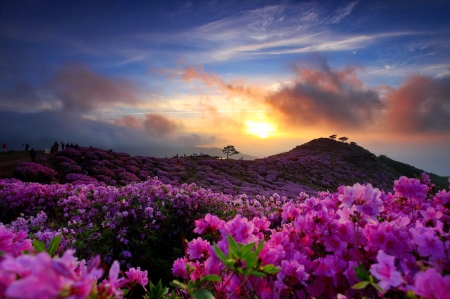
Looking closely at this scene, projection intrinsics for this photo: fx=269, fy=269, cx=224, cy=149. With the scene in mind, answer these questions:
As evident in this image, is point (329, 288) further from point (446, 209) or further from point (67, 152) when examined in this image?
point (67, 152)

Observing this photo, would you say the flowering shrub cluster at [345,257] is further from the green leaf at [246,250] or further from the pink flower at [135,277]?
the pink flower at [135,277]

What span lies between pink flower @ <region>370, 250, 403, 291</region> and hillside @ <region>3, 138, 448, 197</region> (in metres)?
16.6

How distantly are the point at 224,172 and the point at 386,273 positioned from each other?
23979mm

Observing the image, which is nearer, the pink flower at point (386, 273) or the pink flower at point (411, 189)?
the pink flower at point (386, 273)

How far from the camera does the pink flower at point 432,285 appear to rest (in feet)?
3.72

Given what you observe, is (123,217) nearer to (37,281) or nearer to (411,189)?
(411,189)

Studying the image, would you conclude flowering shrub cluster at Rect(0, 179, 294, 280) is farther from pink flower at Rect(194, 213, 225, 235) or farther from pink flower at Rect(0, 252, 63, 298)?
pink flower at Rect(0, 252, 63, 298)

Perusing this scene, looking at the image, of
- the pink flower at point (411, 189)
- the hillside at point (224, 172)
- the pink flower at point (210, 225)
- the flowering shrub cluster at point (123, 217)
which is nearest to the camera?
the pink flower at point (210, 225)

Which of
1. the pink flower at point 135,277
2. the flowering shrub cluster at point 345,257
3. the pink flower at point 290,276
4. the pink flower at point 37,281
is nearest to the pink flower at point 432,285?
the flowering shrub cluster at point 345,257

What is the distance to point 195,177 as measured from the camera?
71.6 feet

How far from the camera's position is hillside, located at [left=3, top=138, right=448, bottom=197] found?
64.0 feet

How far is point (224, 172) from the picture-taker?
2525 cm

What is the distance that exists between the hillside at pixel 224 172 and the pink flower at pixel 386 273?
54.5ft

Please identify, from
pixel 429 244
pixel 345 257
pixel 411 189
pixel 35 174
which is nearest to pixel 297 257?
pixel 345 257
